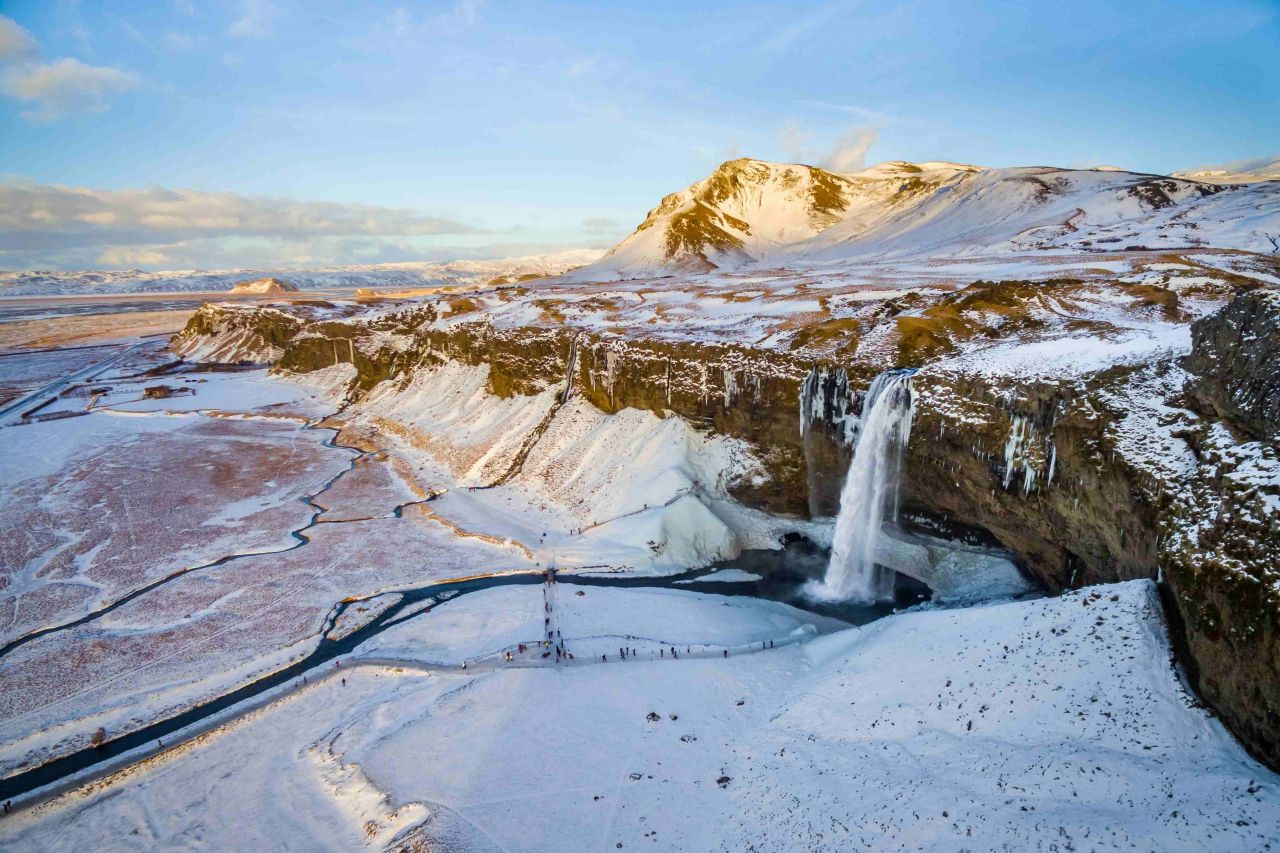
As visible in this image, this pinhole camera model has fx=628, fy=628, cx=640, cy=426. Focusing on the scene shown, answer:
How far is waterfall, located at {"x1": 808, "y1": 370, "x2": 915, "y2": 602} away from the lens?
3491 cm

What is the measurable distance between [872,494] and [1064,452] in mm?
10490

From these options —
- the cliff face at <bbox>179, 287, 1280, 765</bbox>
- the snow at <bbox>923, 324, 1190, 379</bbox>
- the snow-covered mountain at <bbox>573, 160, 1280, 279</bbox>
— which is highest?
the snow-covered mountain at <bbox>573, 160, 1280, 279</bbox>

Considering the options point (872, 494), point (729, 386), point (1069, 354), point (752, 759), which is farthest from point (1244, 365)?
point (729, 386)

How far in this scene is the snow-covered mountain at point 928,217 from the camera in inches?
3558

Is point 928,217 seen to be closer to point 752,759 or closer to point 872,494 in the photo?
point 872,494

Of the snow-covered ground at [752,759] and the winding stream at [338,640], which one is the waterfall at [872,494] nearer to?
the winding stream at [338,640]

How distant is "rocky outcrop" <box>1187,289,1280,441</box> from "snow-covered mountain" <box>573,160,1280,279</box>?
64.3m

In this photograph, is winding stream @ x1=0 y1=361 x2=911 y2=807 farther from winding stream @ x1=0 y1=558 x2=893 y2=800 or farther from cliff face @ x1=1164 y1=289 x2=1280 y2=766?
cliff face @ x1=1164 y1=289 x2=1280 y2=766

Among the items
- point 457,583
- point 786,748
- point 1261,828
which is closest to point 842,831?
point 786,748

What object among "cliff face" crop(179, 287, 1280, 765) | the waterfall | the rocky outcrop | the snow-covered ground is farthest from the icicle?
the rocky outcrop

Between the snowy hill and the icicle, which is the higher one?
the snowy hill

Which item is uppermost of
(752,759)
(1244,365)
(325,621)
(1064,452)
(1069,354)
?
(1244,365)

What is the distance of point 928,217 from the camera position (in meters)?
143

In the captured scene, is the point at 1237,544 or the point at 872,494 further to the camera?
the point at 872,494
